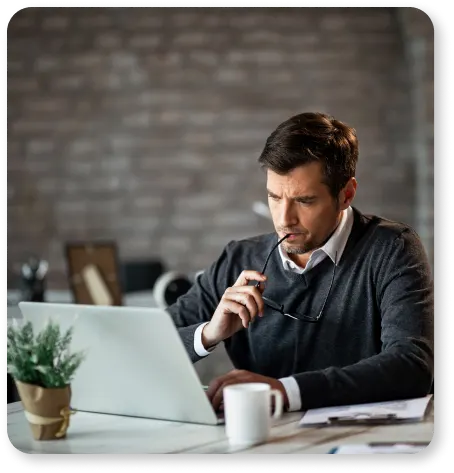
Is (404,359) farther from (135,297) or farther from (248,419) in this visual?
(135,297)

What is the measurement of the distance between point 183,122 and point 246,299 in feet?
8.70

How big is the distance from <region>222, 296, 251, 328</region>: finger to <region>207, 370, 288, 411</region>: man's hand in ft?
0.29

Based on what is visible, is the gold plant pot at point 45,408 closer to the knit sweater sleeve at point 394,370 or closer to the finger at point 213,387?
the finger at point 213,387

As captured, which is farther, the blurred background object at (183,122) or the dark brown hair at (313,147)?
the blurred background object at (183,122)

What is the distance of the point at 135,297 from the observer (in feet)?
8.86

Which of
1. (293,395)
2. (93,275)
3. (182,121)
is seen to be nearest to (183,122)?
(182,121)

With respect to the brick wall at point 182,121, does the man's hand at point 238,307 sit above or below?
below

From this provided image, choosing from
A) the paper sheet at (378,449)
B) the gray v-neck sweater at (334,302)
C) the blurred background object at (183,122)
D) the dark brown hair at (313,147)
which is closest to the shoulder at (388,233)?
the gray v-neck sweater at (334,302)

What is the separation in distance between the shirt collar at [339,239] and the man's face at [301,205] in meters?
0.03

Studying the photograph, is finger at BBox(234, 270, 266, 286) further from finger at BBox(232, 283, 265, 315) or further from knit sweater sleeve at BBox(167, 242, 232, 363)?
knit sweater sleeve at BBox(167, 242, 232, 363)

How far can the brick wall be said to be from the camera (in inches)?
137

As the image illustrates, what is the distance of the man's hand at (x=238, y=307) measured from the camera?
97 centimetres

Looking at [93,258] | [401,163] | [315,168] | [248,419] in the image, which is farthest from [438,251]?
[401,163]

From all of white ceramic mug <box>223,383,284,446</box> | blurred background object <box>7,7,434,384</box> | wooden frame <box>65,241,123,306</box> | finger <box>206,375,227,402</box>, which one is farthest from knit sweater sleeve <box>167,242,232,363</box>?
blurred background object <box>7,7,434,384</box>
